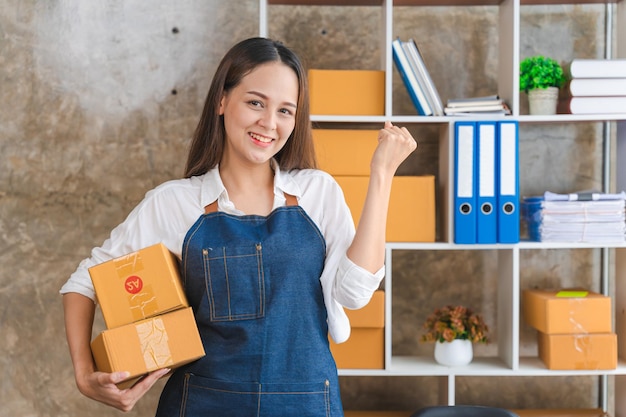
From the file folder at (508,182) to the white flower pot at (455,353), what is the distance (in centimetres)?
43

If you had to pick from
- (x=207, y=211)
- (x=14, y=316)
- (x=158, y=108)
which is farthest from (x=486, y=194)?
(x=14, y=316)

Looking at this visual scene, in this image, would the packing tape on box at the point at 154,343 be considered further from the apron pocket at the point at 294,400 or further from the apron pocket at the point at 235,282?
the apron pocket at the point at 294,400

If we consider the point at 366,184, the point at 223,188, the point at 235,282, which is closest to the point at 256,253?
the point at 235,282

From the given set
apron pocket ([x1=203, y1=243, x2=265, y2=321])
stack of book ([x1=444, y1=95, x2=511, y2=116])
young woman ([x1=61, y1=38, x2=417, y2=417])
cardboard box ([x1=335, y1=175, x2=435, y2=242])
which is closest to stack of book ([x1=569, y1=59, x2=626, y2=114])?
stack of book ([x1=444, y1=95, x2=511, y2=116])

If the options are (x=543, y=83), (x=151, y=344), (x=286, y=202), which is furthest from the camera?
(x=543, y=83)

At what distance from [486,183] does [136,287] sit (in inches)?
55.2

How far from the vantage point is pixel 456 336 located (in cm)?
261

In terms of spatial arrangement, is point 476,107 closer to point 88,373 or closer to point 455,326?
point 455,326

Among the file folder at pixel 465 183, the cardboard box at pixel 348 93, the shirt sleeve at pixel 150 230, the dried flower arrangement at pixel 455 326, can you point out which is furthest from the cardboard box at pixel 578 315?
the shirt sleeve at pixel 150 230

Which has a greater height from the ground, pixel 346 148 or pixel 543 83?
pixel 543 83

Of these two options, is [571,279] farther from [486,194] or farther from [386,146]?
[386,146]

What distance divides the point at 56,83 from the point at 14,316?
3.29 ft

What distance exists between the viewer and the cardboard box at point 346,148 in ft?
8.21

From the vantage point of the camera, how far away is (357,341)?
8.37ft
